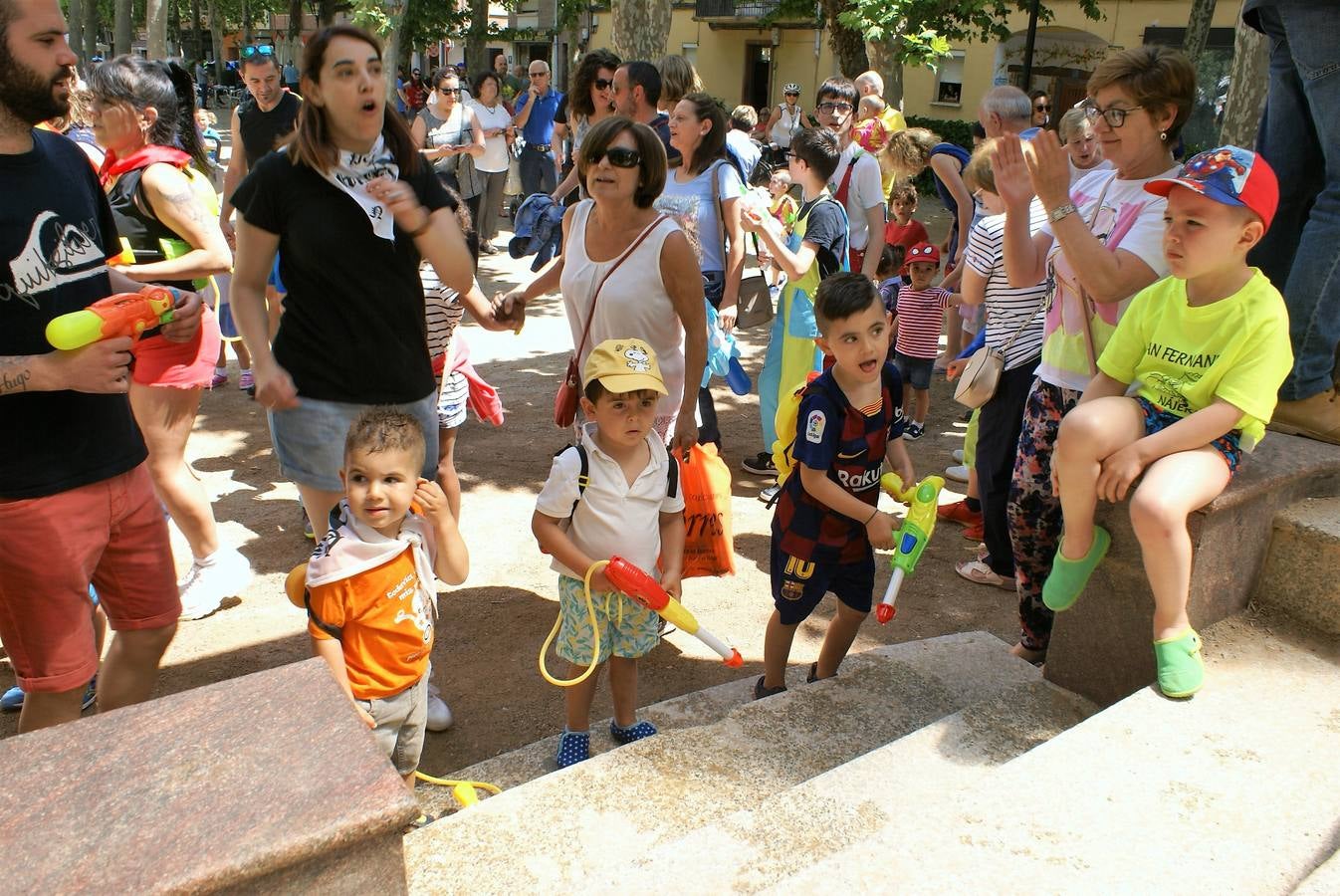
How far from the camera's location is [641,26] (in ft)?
31.0

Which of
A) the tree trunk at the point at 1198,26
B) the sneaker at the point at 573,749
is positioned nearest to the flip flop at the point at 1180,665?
the sneaker at the point at 573,749

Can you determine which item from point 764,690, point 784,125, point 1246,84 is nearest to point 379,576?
point 764,690

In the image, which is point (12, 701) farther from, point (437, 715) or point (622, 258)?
point (622, 258)

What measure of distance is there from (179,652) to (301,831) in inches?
Answer: 121

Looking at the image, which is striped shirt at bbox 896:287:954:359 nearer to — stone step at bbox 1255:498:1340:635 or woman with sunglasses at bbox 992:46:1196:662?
woman with sunglasses at bbox 992:46:1196:662

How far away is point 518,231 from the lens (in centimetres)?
452

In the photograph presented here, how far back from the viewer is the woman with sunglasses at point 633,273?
3512 mm

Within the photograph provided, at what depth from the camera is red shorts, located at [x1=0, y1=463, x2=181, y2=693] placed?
2473 millimetres

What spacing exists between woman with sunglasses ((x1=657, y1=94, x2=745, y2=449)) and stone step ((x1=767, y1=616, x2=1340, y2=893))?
3.32m

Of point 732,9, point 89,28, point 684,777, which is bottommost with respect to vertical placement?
point 684,777

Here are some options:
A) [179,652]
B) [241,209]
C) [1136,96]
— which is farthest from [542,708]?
[1136,96]

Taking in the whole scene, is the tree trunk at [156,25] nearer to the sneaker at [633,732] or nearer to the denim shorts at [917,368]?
the denim shorts at [917,368]

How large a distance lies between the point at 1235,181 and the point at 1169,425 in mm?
615

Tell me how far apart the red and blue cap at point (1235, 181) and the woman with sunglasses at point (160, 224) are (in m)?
3.15
